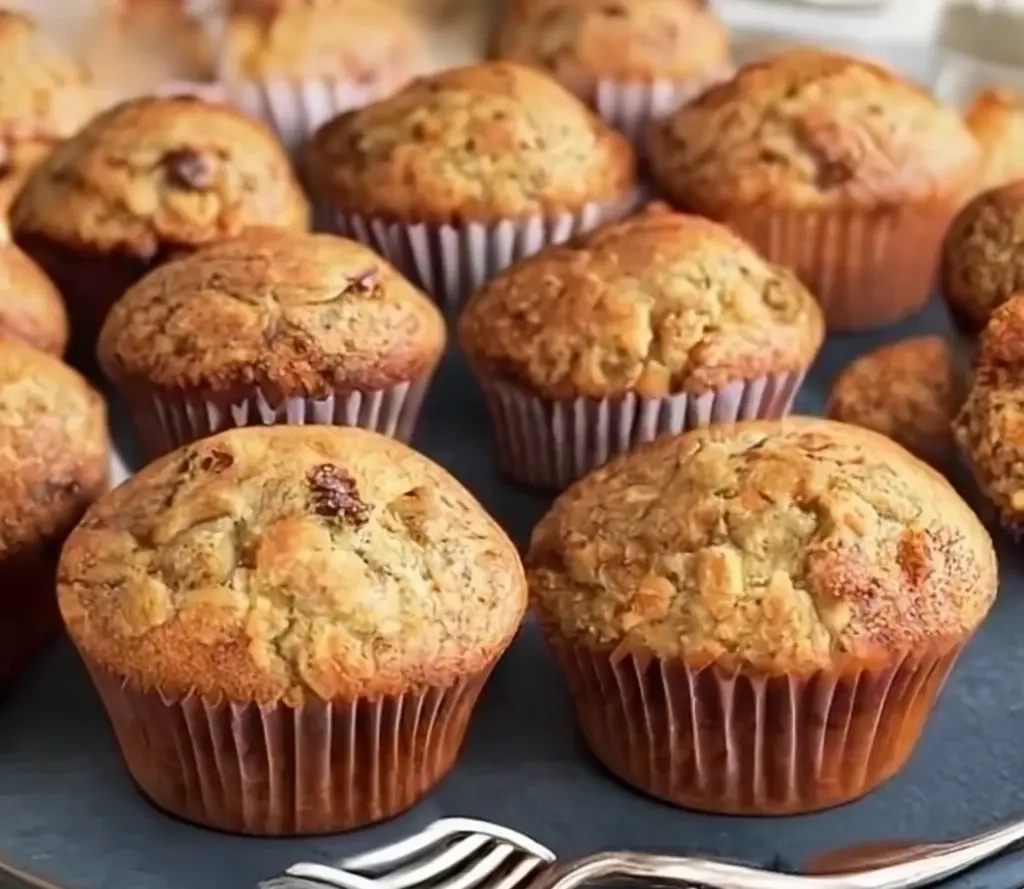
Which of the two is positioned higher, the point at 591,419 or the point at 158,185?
the point at 158,185

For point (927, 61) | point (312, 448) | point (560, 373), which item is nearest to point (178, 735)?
point (312, 448)

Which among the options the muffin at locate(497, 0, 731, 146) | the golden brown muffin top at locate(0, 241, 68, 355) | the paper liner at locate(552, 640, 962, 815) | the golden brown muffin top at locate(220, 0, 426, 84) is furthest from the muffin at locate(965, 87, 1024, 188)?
the golden brown muffin top at locate(0, 241, 68, 355)

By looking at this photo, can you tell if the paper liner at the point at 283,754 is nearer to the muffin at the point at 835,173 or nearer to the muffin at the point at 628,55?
the muffin at the point at 835,173

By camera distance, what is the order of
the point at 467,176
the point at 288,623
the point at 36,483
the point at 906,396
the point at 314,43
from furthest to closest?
the point at 314,43
the point at 467,176
the point at 906,396
the point at 36,483
the point at 288,623

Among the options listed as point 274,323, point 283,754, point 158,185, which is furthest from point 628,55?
point 283,754

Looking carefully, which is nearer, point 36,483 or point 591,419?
point 36,483

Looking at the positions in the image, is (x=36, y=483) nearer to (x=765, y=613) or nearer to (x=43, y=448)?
(x=43, y=448)

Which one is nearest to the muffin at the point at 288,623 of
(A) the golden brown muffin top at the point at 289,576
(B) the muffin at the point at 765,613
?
(A) the golden brown muffin top at the point at 289,576

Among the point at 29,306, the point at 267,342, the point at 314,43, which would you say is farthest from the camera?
the point at 314,43
